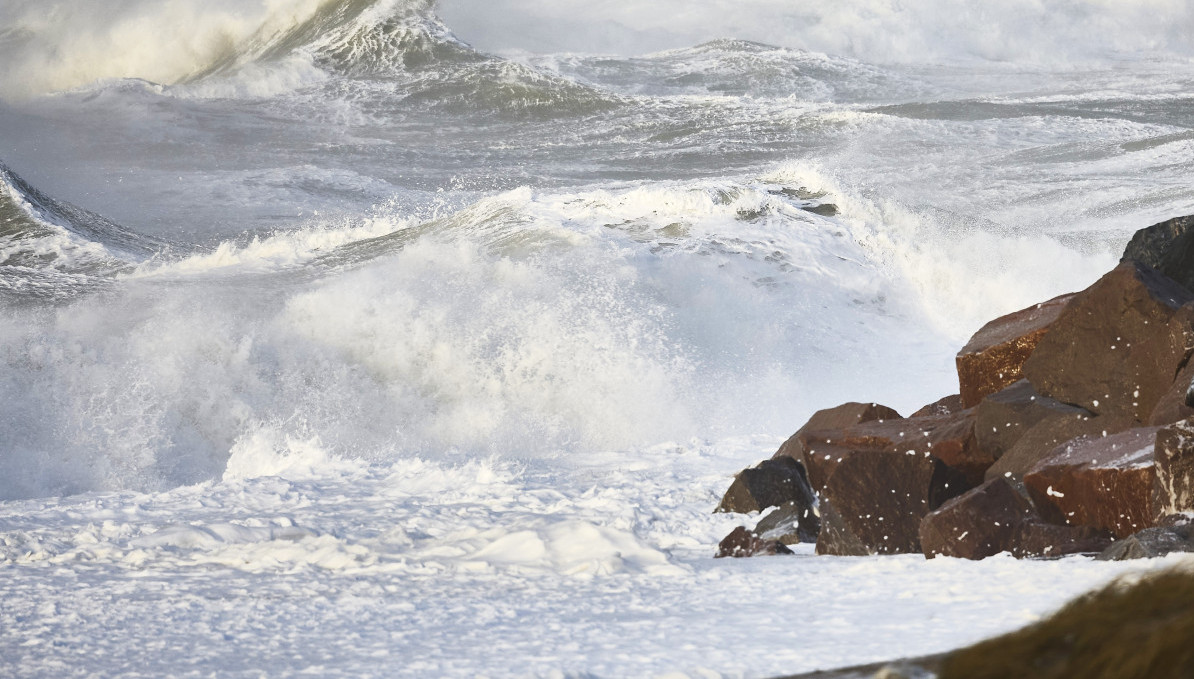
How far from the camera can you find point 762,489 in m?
5.36

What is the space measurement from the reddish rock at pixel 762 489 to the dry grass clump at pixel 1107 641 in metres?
3.79

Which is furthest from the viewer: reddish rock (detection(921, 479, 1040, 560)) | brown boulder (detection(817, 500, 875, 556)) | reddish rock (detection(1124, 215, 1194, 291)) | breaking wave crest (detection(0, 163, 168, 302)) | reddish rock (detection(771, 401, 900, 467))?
breaking wave crest (detection(0, 163, 168, 302))

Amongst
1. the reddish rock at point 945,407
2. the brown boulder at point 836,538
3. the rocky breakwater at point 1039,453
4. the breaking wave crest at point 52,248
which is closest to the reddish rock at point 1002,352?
the rocky breakwater at point 1039,453

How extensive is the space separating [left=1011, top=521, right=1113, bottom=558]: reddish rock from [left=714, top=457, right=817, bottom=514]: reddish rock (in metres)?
1.49

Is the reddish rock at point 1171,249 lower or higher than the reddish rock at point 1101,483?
higher

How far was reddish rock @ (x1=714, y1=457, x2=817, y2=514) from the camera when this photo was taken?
534 cm

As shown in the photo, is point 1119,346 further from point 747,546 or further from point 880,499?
point 747,546

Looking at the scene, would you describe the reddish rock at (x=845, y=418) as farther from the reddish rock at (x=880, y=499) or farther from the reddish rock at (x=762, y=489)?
the reddish rock at (x=880, y=499)

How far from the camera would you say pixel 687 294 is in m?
12.0

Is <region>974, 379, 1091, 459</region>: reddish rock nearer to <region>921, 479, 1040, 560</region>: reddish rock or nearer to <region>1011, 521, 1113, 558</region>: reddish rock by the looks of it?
<region>921, 479, 1040, 560</region>: reddish rock

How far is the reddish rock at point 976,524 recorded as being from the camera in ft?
12.8

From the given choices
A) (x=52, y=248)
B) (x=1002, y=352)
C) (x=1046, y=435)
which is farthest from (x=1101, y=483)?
(x=52, y=248)

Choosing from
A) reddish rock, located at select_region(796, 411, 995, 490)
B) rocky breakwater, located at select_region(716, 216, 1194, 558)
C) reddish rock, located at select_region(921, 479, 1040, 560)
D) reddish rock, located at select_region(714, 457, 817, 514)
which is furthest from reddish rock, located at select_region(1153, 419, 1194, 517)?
reddish rock, located at select_region(714, 457, 817, 514)

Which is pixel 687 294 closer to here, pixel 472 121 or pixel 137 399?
pixel 137 399
